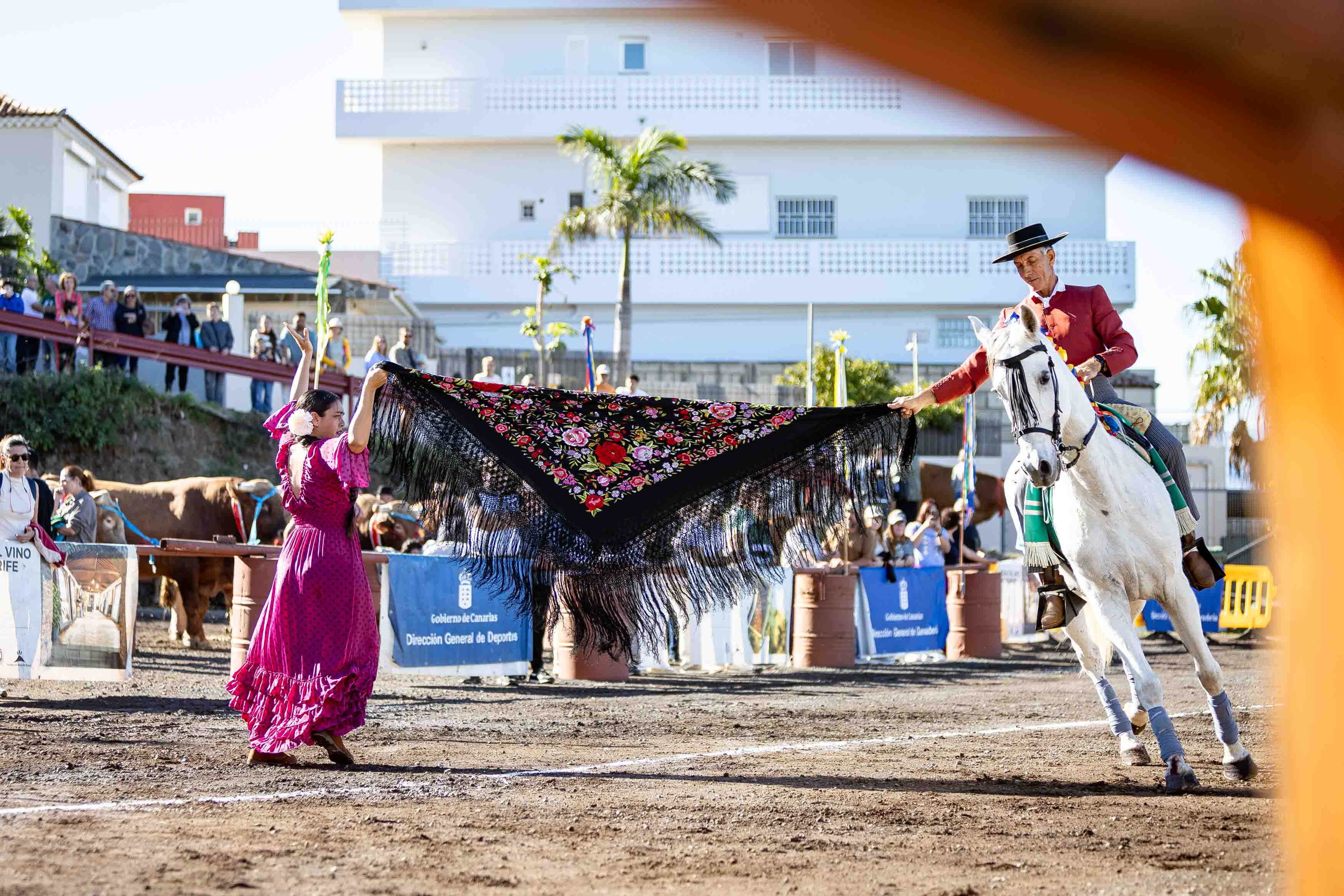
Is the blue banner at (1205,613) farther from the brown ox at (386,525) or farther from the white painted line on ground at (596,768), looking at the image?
the brown ox at (386,525)

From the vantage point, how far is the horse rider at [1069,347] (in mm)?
7809

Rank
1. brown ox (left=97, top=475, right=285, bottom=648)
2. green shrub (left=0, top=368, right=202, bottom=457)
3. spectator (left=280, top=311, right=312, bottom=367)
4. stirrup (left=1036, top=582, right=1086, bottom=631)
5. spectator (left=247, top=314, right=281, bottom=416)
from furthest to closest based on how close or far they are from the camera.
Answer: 1. spectator (left=280, top=311, right=312, bottom=367)
2. spectator (left=247, top=314, right=281, bottom=416)
3. green shrub (left=0, top=368, right=202, bottom=457)
4. brown ox (left=97, top=475, right=285, bottom=648)
5. stirrup (left=1036, top=582, right=1086, bottom=631)

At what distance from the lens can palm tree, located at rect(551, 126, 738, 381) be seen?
113 ft

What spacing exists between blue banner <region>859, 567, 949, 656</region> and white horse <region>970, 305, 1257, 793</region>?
31.3 ft

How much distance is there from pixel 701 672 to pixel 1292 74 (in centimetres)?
1474

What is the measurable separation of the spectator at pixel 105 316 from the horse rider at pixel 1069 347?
16.7m

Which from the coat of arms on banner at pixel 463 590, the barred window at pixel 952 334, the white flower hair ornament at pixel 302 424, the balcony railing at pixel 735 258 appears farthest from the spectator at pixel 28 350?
the barred window at pixel 952 334

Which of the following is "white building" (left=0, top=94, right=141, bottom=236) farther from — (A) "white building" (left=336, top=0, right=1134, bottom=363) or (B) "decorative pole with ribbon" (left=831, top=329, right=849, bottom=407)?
(B) "decorative pole with ribbon" (left=831, top=329, right=849, bottom=407)

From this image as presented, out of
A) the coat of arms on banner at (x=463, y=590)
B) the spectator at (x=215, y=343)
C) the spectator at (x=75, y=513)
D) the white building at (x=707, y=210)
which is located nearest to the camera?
the coat of arms on banner at (x=463, y=590)

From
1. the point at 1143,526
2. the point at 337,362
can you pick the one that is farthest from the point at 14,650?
the point at 337,362

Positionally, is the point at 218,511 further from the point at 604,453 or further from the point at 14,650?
the point at 604,453

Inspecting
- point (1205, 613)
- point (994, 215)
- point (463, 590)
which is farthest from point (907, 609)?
point (994, 215)

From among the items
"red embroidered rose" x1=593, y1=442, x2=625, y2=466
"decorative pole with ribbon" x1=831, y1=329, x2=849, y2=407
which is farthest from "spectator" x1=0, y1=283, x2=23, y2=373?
"red embroidered rose" x1=593, y1=442, x2=625, y2=466

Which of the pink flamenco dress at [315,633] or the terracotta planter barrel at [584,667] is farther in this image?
the terracotta planter barrel at [584,667]
